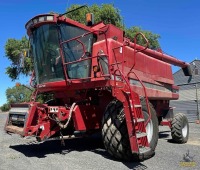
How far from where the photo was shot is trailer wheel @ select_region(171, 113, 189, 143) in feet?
29.0

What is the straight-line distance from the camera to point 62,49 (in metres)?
6.88

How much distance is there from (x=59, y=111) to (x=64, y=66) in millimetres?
1101

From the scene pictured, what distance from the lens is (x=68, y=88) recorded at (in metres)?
7.17

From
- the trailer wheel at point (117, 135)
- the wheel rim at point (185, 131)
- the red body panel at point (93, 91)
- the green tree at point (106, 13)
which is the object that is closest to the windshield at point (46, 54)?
the red body panel at point (93, 91)

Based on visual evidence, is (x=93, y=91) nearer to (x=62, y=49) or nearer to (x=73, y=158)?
(x=62, y=49)

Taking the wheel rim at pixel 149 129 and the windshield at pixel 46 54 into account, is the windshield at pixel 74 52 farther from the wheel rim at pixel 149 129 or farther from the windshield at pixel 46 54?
the wheel rim at pixel 149 129

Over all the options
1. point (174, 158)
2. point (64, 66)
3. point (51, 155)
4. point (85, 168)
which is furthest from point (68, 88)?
point (174, 158)

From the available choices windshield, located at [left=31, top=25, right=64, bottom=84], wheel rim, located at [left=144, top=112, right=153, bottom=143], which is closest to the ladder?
wheel rim, located at [left=144, top=112, right=153, bottom=143]

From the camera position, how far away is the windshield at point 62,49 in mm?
6934

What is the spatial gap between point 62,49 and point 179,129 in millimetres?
4680

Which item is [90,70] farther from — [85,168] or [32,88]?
[85,168]

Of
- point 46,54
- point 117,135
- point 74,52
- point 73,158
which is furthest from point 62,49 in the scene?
point 73,158

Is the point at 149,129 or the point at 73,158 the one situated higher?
the point at 149,129

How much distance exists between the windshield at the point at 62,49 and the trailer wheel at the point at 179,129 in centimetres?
372
